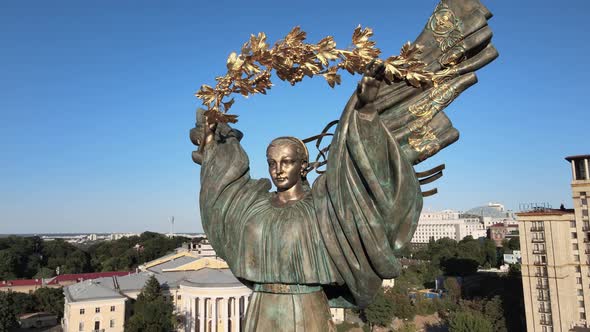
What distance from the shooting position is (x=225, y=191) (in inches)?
178

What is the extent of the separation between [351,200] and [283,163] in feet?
2.79

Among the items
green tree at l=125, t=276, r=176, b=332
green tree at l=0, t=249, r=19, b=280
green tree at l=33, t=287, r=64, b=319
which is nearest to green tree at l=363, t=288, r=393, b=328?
green tree at l=125, t=276, r=176, b=332

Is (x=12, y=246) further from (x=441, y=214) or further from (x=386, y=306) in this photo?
(x=441, y=214)

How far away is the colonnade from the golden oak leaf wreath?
26.1m

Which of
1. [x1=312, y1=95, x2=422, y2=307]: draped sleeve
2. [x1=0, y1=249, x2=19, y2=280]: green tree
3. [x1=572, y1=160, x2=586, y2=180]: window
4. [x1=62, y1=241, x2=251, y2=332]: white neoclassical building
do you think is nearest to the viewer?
[x1=312, y1=95, x2=422, y2=307]: draped sleeve

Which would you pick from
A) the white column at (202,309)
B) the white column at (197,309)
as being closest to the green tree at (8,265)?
the white column at (197,309)

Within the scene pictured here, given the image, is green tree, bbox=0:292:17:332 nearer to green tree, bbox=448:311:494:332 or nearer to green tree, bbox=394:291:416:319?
green tree, bbox=394:291:416:319

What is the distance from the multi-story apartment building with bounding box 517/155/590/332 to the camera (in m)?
28.8

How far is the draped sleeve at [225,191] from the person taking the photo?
443 cm

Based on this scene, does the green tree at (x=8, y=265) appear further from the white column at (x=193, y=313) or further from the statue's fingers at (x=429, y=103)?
the statue's fingers at (x=429, y=103)

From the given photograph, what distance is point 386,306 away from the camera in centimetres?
3694

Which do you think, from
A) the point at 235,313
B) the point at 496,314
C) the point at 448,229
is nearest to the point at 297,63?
the point at 235,313

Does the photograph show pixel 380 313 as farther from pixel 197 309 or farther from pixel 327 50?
pixel 327 50

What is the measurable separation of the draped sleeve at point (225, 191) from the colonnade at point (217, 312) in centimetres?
2518
